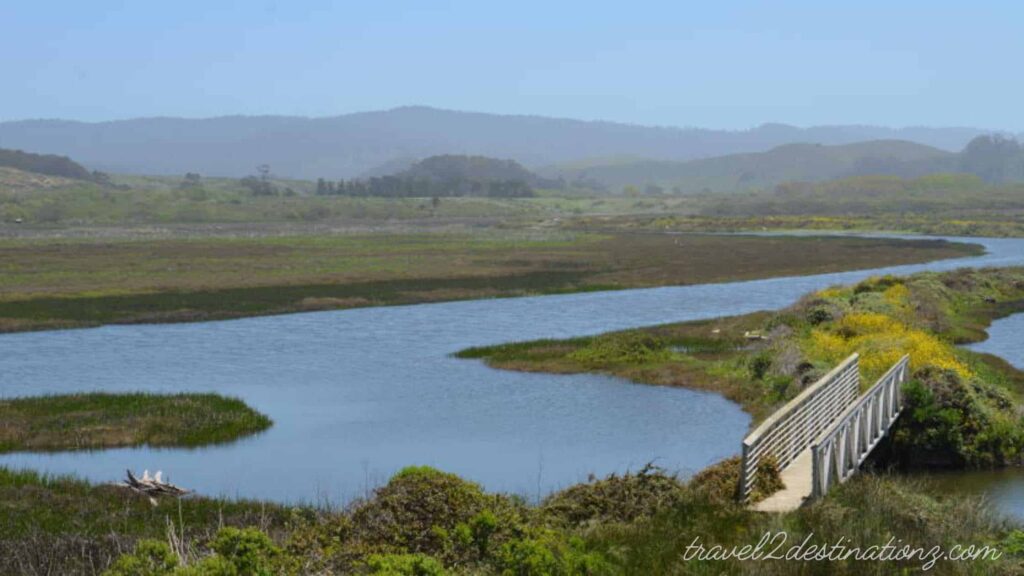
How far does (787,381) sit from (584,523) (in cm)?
1926

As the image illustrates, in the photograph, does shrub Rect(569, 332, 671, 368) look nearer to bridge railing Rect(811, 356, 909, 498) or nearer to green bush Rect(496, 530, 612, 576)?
bridge railing Rect(811, 356, 909, 498)

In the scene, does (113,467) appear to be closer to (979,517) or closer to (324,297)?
(979,517)

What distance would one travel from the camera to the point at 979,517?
66.0ft

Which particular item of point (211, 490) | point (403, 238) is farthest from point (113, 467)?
point (403, 238)

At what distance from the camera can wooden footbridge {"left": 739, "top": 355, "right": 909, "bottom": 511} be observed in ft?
65.3

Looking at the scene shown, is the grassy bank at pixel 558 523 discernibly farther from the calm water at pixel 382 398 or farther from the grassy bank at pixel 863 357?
the calm water at pixel 382 398

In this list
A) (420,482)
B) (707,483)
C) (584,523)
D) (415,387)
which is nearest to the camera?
(420,482)

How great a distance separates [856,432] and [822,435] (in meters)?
2.45

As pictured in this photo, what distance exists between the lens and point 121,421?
3503 centimetres

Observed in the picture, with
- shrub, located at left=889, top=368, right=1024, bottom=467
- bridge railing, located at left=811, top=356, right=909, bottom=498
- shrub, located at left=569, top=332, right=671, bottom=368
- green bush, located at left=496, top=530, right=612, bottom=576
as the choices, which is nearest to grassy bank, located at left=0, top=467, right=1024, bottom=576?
green bush, located at left=496, top=530, right=612, bottom=576

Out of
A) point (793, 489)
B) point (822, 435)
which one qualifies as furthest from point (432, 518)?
point (822, 435)

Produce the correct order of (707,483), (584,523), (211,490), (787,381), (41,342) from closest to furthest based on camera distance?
(584,523)
(707,483)
(211,490)
(787,381)
(41,342)

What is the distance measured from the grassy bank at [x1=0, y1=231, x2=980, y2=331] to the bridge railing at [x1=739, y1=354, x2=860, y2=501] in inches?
1548

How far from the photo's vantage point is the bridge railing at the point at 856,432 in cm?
2012
